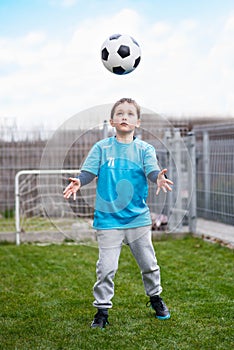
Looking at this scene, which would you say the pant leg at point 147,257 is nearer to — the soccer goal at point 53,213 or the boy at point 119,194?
the boy at point 119,194

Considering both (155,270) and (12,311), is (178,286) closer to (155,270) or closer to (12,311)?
(155,270)

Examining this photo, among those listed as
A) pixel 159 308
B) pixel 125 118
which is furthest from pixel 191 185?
pixel 125 118

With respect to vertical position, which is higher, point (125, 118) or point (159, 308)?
point (125, 118)

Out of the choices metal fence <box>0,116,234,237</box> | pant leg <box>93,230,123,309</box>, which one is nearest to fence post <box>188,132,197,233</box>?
metal fence <box>0,116,234,237</box>

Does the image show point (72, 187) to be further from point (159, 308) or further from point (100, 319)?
point (159, 308)

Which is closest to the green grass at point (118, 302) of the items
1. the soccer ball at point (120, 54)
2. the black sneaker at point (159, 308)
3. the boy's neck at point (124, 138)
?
the black sneaker at point (159, 308)

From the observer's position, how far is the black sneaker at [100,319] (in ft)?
14.0

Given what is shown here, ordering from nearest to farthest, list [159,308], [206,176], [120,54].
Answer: [159,308] → [120,54] → [206,176]

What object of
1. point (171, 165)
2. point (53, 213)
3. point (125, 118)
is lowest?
point (53, 213)

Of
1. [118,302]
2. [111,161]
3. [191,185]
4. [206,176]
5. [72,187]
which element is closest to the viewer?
[72,187]

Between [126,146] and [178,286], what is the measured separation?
5.77ft

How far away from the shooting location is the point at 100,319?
4285mm

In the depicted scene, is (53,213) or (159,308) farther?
(53,213)

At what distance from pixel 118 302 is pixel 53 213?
403 cm
